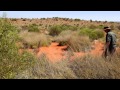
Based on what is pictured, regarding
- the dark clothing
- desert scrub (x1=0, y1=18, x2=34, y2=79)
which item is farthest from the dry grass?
the dark clothing

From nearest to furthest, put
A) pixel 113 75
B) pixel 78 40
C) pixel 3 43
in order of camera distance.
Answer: pixel 3 43 → pixel 113 75 → pixel 78 40

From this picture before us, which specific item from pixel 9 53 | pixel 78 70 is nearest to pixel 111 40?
pixel 78 70

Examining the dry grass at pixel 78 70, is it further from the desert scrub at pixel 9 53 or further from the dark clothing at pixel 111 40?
the dark clothing at pixel 111 40

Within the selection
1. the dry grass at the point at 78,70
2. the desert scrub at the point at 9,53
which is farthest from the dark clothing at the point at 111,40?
the desert scrub at the point at 9,53

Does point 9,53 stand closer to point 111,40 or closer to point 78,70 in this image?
point 78,70

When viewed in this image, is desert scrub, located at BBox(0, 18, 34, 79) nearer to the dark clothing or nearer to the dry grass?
the dry grass

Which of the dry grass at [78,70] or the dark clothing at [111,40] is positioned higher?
the dark clothing at [111,40]

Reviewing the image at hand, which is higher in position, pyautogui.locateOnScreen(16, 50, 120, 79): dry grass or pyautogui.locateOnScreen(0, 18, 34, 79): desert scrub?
pyautogui.locateOnScreen(0, 18, 34, 79): desert scrub

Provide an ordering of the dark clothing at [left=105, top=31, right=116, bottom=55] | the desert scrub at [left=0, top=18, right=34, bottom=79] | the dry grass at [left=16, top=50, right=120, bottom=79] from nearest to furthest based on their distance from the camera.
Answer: the desert scrub at [left=0, top=18, right=34, bottom=79] < the dry grass at [left=16, top=50, right=120, bottom=79] < the dark clothing at [left=105, top=31, right=116, bottom=55]
